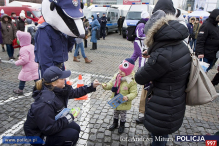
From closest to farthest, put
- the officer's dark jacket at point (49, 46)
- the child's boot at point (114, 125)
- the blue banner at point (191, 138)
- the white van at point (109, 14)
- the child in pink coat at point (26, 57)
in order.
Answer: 1. the officer's dark jacket at point (49, 46)
2. the blue banner at point (191, 138)
3. the child's boot at point (114, 125)
4. the child in pink coat at point (26, 57)
5. the white van at point (109, 14)

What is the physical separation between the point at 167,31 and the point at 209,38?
3.36 meters

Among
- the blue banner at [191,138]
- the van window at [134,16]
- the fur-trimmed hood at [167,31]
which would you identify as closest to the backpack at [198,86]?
the fur-trimmed hood at [167,31]

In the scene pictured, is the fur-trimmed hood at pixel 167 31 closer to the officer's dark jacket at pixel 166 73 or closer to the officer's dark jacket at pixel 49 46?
the officer's dark jacket at pixel 166 73

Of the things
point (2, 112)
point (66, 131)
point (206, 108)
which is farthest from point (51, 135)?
point (206, 108)

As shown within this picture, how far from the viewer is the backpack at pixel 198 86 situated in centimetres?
195

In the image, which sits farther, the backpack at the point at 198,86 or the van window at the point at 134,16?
the van window at the point at 134,16

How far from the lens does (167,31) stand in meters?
1.79

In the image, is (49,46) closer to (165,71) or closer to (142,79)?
(142,79)

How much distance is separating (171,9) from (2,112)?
371 cm

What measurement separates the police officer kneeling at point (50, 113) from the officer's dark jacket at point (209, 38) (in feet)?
12.2

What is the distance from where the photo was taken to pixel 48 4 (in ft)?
8.95

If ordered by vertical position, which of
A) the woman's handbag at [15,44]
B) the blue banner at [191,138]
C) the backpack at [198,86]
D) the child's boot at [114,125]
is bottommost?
the blue banner at [191,138]

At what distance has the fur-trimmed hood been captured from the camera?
1.77 m

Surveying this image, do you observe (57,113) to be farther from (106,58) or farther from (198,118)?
(106,58)
